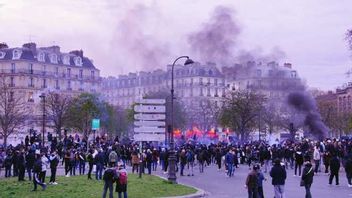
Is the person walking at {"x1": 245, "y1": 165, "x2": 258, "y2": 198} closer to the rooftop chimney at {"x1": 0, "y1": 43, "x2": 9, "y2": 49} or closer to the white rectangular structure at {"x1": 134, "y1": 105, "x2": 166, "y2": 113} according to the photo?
the white rectangular structure at {"x1": 134, "y1": 105, "x2": 166, "y2": 113}

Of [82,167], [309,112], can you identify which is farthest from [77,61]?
[82,167]

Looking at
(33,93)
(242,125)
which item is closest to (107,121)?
(33,93)

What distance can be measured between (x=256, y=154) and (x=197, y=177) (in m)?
9.61

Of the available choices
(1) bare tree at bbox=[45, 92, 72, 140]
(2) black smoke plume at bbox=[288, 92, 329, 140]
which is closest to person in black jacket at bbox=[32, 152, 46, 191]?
(1) bare tree at bbox=[45, 92, 72, 140]

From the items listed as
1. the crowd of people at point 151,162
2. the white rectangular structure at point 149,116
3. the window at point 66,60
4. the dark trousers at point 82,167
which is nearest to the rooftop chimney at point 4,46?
the window at point 66,60

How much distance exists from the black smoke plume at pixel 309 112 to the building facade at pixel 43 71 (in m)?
40.3

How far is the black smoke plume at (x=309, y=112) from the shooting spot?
86625mm

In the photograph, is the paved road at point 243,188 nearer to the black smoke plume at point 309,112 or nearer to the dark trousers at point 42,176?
the dark trousers at point 42,176

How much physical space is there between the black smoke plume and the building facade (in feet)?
132

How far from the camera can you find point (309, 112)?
8981cm

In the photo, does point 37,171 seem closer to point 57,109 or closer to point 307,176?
point 307,176

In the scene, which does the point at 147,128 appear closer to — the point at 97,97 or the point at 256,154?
the point at 256,154

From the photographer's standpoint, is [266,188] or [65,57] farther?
[65,57]

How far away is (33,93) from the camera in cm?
11356
